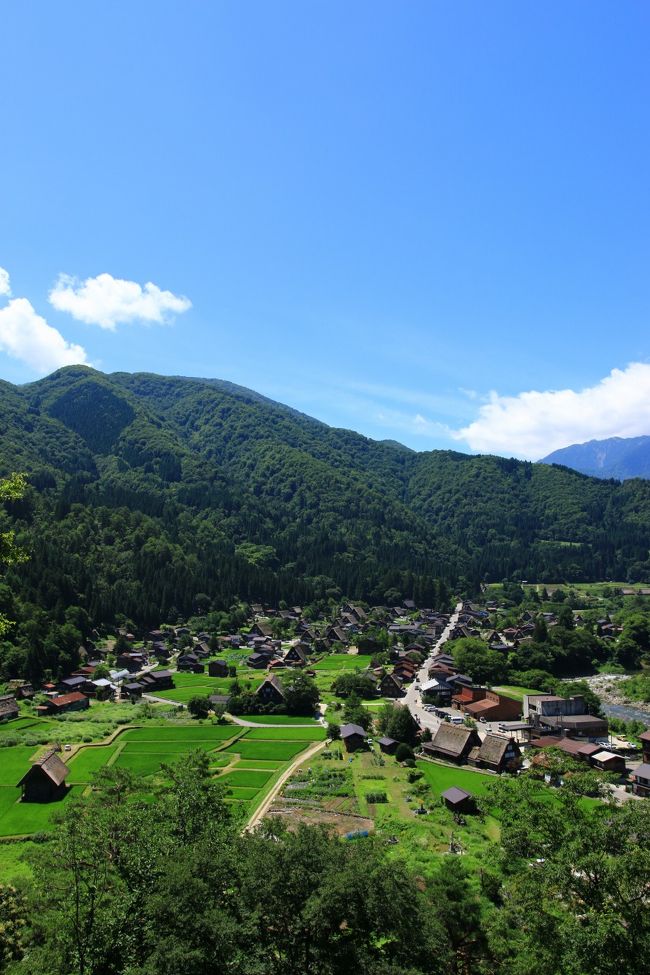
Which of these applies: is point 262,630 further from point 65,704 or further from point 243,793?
point 243,793

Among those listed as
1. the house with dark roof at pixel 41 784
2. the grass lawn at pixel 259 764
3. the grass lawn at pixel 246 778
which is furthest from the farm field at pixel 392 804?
the house with dark roof at pixel 41 784

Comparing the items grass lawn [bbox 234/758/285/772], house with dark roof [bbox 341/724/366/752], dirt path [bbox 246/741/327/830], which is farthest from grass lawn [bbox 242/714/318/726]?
grass lawn [bbox 234/758/285/772]

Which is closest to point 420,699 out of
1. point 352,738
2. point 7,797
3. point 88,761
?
point 352,738

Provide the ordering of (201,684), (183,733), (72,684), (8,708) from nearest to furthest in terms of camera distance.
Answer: (183,733), (8,708), (72,684), (201,684)

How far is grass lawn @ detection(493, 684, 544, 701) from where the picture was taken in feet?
232

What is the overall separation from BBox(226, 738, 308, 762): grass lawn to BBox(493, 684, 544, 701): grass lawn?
32.0 m

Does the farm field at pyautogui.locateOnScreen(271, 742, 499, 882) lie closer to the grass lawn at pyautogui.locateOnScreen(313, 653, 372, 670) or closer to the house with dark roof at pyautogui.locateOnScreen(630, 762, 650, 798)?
the house with dark roof at pyautogui.locateOnScreen(630, 762, 650, 798)

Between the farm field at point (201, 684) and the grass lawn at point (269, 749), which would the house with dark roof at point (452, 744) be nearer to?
the grass lawn at point (269, 749)

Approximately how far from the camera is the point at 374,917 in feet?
52.4

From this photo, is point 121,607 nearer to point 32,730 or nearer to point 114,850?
point 32,730

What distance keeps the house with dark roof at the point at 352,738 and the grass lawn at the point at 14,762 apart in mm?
24222

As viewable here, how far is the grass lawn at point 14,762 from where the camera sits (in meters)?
40.6

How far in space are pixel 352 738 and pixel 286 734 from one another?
25.0 feet

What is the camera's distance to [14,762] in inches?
1724
